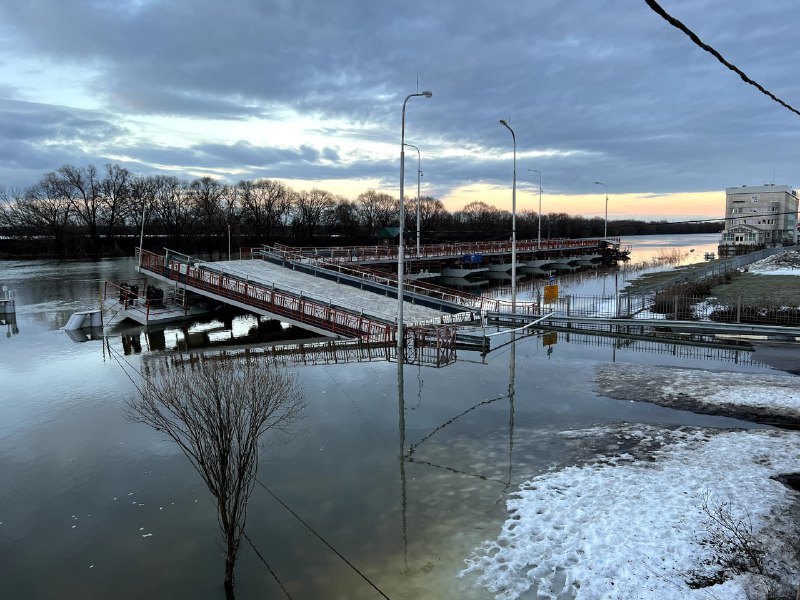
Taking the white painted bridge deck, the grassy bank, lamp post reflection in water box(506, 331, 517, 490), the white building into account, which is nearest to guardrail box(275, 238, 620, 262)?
the white painted bridge deck

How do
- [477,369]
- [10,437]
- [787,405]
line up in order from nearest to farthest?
1. [10,437]
2. [787,405]
3. [477,369]

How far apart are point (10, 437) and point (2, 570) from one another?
614 cm

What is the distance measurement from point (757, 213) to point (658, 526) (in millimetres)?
A: 135158

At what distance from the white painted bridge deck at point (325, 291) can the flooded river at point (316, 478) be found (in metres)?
8.79

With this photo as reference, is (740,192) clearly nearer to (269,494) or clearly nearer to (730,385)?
(730,385)

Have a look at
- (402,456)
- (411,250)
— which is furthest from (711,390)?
(411,250)

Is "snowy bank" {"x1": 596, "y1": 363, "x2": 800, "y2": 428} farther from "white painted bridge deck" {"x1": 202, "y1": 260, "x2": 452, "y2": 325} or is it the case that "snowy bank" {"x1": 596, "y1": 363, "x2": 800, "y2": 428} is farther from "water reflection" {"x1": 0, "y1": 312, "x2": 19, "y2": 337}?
"water reflection" {"x1": 0, "y1": 312, "x2": 19, "y2": 337}

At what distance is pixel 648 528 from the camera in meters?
8.32

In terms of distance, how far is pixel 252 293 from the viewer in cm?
2906

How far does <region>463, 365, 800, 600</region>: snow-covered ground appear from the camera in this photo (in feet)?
23.2

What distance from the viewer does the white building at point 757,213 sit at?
363ft

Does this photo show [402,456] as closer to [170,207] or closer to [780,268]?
[780,268]

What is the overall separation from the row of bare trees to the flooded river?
72.5 meters

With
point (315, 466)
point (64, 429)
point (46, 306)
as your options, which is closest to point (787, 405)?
point (315, 466)
